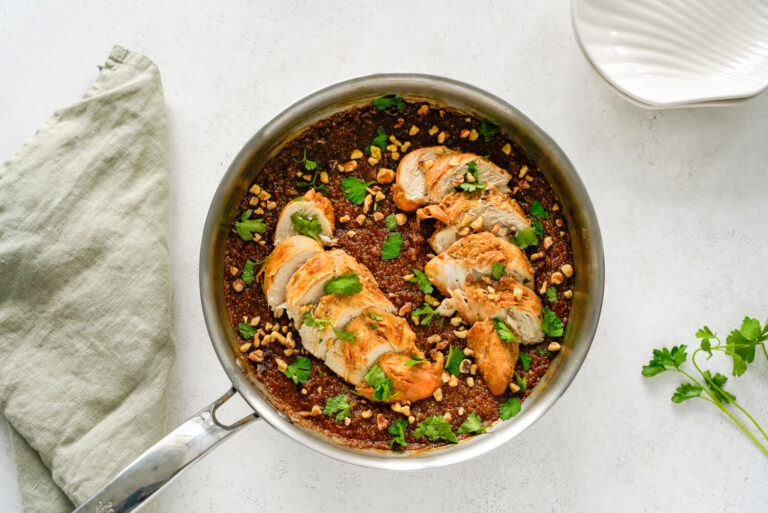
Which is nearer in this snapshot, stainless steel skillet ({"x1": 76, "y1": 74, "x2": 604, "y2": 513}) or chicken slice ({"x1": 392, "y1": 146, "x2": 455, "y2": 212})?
stainless steel skillet ({"x1": 76, "y1": 74, "x2": 604, "y2": 513})

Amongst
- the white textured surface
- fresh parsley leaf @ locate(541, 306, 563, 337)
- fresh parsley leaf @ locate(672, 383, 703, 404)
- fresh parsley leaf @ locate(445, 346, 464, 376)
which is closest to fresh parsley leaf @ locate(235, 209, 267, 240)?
the white textured surface

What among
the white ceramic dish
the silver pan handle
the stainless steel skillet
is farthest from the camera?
the white ceramic dish

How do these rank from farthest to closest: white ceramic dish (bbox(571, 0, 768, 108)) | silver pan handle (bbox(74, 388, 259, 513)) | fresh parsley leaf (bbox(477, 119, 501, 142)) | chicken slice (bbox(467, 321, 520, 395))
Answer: white ceramic dish (bbox(571, 0, 768, 108)), fresh parsley leaf (bbox(477, 119, 501, 142)), chicken slice (bbox(467, 321, 520, 395)), silver pan handle (bbox(74, 388, 259, 513))

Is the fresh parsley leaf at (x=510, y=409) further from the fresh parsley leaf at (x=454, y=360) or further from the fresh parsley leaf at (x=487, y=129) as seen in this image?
the fresh parsley leaf at (x=487, y=129)

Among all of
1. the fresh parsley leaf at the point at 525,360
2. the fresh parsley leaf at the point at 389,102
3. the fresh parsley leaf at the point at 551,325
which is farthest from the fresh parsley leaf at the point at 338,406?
the fresh parsley leaf at the point at 389,102

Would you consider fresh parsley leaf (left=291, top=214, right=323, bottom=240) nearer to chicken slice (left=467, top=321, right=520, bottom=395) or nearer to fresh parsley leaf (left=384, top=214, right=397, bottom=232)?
fresh parsley leaf (left=384, top=214, right=397, bottom=232)

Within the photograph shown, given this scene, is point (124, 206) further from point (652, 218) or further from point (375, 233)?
point (652, 218)

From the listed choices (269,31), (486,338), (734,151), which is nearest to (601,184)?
(734,151)
